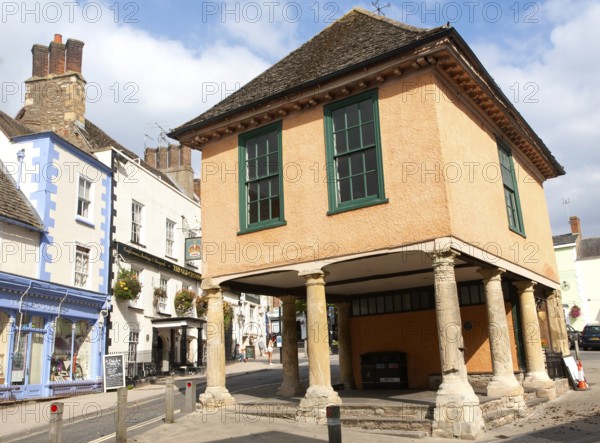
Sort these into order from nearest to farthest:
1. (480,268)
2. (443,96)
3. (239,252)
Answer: (443,96)
(480,268)
(239,252)

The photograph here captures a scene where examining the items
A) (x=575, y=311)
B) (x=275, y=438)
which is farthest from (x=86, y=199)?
(x=575, y=311)

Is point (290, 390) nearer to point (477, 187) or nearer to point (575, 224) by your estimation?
point (477, 187)

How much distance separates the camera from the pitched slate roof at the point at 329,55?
11.2 m

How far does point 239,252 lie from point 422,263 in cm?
411

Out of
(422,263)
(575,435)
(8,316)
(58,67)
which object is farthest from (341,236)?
(58,67)

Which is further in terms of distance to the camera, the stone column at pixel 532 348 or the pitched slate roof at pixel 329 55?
the stone column at pixel 532 348

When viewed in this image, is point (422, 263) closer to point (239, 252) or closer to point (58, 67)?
point (239, 252)

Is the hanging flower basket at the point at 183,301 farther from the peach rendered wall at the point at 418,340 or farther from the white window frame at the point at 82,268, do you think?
the peach rendered wall at the point at 418,340

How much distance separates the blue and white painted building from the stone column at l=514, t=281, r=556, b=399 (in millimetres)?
14093

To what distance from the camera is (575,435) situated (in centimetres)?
919

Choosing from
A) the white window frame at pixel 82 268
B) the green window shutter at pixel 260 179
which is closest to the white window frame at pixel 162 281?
the white window frame at pixel 82 268

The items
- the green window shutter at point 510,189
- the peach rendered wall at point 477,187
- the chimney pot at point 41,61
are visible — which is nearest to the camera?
the peach rendered wall at point 477,187

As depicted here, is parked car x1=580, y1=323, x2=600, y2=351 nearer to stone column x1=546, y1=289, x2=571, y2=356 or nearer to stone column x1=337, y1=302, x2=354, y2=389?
stone column x1=546, y1=289, x2=571, y2=356

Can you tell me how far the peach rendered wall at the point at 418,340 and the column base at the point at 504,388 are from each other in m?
2.64
